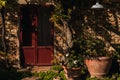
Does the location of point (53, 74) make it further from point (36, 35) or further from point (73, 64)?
point (36, 35)

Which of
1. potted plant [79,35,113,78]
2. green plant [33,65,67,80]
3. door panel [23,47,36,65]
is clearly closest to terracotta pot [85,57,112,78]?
potted plant [79,35,113,78]

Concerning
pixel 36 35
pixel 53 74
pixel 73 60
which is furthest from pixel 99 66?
pixel 36 35

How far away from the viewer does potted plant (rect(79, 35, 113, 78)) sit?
12391 mm

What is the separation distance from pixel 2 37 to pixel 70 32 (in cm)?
257

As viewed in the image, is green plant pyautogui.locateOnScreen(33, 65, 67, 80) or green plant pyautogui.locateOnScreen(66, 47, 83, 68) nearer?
green plant pyautogui.locateOnScreen(33, 65, 67, 80)

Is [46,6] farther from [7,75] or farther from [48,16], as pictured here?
[7,75]

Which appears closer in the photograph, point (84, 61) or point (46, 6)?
point (84, 61)

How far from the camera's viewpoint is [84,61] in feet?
42.2

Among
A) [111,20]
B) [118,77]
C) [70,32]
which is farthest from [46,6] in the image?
[118,77]

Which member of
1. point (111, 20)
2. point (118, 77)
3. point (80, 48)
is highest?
point (111, 20)

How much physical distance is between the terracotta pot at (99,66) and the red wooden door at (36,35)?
2.06 meters

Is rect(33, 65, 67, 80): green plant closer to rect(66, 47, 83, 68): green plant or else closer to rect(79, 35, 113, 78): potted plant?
rect(66, 47, 83, 68): green plant

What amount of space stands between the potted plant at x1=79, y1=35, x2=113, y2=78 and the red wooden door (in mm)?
1364

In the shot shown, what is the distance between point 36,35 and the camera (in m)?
14.0
